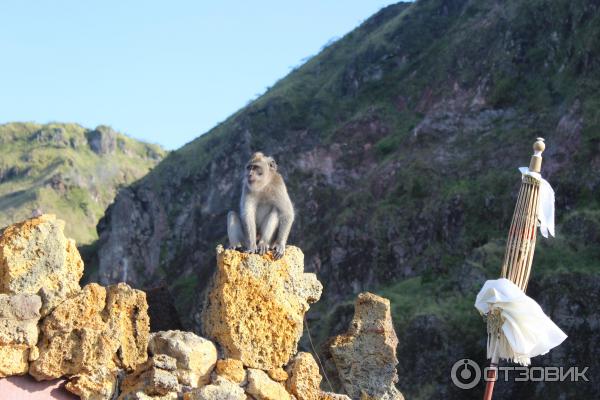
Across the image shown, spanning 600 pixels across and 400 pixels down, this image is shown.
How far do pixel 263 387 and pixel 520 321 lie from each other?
7.70ft

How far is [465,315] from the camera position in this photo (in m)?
26.3

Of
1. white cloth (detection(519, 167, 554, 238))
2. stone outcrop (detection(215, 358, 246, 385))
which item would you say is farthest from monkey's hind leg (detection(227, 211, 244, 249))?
white cloth (detection(519, 167, 554, 238))

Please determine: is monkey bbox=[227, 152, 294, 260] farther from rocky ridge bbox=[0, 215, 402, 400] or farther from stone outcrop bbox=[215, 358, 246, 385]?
stone outcrop bbox=[215, 358, 246, 385]

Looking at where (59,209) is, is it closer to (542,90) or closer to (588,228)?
(542,90)

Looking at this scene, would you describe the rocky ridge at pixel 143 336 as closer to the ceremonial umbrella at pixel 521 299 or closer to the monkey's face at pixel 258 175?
the ceremonial umbrella at pixel 521 299

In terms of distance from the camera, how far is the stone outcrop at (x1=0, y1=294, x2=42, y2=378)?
8227 millimetres

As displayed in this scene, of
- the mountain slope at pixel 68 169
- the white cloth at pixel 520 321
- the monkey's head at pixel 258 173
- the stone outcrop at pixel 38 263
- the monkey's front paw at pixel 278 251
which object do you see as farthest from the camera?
the mountain slope at pixel 68 169

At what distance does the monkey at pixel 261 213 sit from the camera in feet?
36.0

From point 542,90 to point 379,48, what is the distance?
15.3 metres

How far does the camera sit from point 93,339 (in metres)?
8.48

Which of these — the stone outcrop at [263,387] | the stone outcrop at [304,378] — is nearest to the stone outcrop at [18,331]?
the stone outcrop at [263,387]

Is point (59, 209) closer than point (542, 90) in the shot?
No

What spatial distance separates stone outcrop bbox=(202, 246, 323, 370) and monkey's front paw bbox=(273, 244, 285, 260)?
0.23 metres

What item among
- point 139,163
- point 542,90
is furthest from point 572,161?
point 139,163
